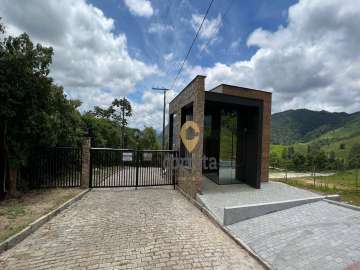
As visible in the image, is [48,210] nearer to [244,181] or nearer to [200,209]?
[200,209]

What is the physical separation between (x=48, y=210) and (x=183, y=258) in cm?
428

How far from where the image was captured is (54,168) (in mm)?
8406

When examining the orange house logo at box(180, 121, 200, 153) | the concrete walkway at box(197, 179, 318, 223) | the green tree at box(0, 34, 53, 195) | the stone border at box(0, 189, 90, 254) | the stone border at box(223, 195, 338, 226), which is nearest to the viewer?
the stone border at box(0, 189, 90, 254)

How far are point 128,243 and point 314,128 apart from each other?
399ft

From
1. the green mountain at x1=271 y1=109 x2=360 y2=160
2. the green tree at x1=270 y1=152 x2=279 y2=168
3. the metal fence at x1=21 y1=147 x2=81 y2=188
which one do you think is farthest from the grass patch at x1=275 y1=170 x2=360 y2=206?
the green mountain at x1=271 y1=109 x2=360 y2=160

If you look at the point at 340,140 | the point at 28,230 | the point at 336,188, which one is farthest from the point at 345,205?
the point at 340,140

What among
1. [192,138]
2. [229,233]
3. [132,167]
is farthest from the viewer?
[132,167]

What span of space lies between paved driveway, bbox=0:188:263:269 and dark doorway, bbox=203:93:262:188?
3529 mm

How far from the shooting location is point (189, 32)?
7684 millimetres

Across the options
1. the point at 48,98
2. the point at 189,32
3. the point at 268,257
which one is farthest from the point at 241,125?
the point at 48,98

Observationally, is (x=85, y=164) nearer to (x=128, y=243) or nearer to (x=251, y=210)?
(x=128, y=243)

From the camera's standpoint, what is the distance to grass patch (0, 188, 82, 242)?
14.9ft

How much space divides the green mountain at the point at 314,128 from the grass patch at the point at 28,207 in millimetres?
83724

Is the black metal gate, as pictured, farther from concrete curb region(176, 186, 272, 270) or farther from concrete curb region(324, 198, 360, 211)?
concrete curb region(324, 198, 360, 211)
